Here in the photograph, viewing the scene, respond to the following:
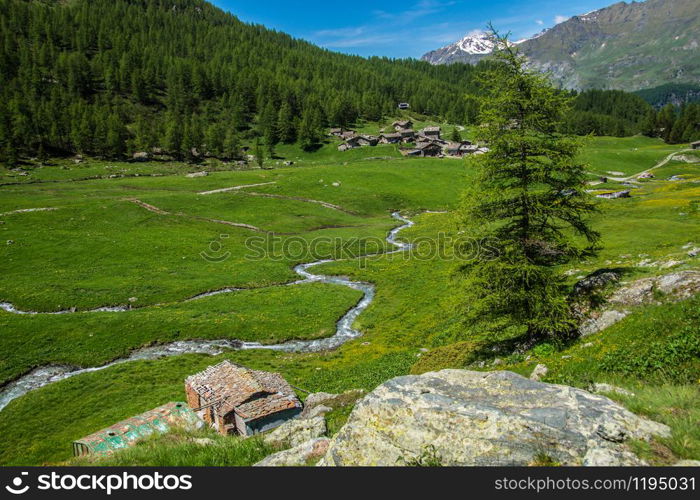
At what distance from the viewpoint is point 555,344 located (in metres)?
17.8

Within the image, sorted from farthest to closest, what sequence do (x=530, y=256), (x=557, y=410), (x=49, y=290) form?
1. (x=49, y=290)
2. (x=530, y=256)
3. (x=557, y=410)

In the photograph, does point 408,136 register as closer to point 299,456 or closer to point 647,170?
point 647,170

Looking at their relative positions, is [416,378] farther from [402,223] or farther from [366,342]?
[402,223]

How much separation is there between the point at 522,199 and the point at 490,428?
Result: 14.2m

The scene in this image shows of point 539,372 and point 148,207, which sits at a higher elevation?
point 539,372

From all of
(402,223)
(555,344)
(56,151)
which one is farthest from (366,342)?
(56,151)

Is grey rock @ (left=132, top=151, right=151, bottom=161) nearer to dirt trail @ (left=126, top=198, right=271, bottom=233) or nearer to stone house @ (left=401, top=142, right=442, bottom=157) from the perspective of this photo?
dirt trail @ (left=126, top=198, right=271, bottom=233)

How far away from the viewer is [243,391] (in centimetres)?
2136

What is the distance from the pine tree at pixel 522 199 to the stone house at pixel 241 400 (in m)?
12.0

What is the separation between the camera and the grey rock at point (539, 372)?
1430 cm

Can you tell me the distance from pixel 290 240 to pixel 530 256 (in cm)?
5213

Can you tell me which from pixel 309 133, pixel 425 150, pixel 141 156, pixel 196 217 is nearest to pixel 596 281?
pixel 196 217

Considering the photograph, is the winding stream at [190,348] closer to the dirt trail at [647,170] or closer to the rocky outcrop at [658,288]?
the rocky outcrop at [658,288]

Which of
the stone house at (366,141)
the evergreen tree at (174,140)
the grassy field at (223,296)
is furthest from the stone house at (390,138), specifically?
the evergreen tree at (174,140)
